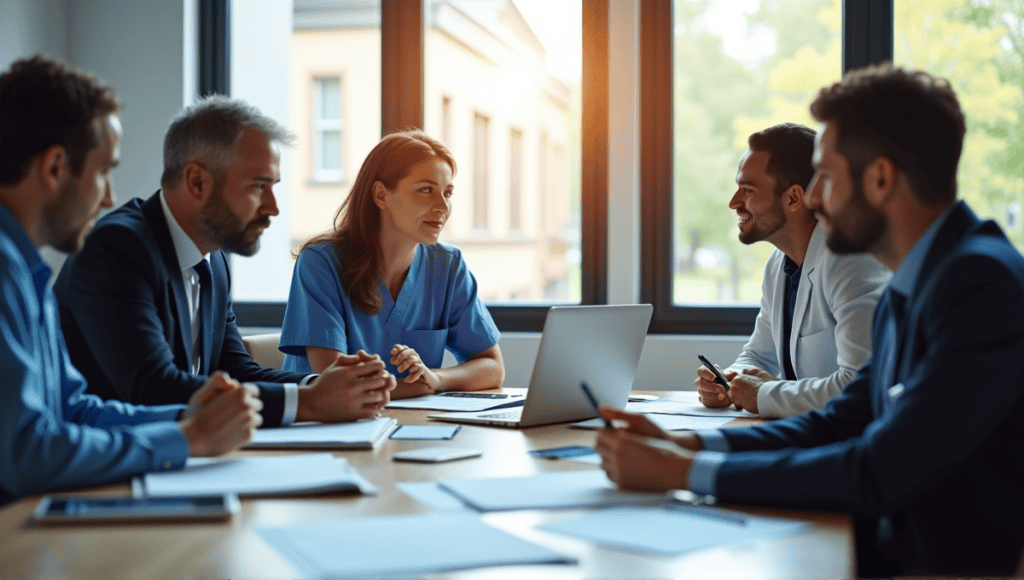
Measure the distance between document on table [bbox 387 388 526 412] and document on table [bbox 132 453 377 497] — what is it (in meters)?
0.65

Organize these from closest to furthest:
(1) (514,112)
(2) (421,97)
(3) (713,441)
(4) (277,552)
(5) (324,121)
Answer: (4) (277,552) → (3) (713,441) → (2) (421,97) → (5) (324,121) → (1) (514,112)

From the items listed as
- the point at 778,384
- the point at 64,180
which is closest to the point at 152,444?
the point at 64,180

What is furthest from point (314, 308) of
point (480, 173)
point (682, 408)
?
point (480, 173)

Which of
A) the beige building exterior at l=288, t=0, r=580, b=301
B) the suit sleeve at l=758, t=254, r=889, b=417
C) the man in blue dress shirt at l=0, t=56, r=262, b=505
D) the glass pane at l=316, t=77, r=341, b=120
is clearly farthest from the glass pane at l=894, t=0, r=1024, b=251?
the glass pane at l=316, t=77, r=341, b=120

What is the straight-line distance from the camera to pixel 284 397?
164 centimetres

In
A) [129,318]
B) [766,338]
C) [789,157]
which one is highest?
[789,157]

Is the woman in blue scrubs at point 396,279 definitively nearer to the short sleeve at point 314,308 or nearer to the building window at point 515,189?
the short sleeve at point 314,308

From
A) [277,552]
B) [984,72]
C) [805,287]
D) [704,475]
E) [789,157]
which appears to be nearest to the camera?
[277,552]

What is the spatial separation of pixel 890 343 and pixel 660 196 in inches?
88.9

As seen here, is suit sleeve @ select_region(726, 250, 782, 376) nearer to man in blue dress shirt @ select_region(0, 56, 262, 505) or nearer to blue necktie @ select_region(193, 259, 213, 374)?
blue necktie @ select_region(193, 259, 213, 374)

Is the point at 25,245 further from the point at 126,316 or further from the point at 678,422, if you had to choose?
the point at 678,422

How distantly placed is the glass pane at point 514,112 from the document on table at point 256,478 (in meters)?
1.59

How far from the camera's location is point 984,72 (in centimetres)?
321

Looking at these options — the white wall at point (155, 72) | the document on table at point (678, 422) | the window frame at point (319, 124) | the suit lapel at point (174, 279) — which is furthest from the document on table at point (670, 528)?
the window frame at point (319, 124)
